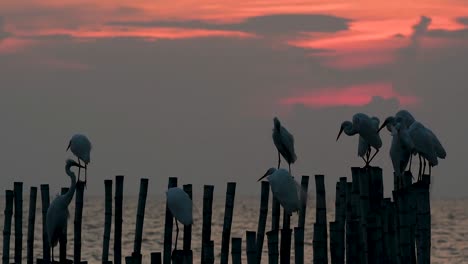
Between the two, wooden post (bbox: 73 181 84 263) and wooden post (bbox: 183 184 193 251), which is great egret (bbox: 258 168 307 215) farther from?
wooden post (bbox: 73 181 84 263)

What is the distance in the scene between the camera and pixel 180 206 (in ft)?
57.3

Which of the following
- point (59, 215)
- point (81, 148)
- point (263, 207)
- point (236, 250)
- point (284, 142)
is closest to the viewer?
point (236, 250)

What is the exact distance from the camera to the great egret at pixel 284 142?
69.3 feet

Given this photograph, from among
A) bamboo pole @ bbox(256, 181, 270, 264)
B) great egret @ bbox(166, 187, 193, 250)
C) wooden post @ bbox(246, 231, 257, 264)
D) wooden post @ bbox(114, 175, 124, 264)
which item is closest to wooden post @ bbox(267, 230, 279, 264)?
wooden post @ bbox(246, 231, 257, 264)

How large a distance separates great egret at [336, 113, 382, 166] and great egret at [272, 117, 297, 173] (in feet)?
4.00

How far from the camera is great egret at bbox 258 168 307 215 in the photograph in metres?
17.0

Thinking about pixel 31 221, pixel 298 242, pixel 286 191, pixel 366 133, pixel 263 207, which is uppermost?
pixel 366 133

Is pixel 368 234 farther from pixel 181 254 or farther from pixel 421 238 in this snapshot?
pixel 181 254

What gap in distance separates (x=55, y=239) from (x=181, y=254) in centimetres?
455

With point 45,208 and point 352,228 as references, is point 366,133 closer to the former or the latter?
→ point 352,228

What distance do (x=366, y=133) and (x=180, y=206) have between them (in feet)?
13.3

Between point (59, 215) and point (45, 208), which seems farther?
point (45, 208)

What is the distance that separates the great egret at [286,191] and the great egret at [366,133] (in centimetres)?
272

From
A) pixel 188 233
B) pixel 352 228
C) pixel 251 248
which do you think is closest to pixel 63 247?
pixel 188 233
